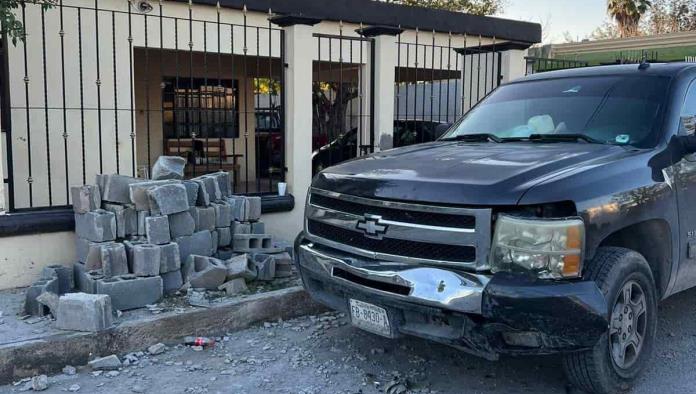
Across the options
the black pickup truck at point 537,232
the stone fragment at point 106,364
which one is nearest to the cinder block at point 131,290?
the stone fragment at point 106,364

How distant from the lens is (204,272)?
17.4 ft

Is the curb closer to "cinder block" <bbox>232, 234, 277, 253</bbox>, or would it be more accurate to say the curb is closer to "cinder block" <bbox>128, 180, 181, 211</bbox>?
"cinder block" <bbox>232, 234, 277, 253</bbox>

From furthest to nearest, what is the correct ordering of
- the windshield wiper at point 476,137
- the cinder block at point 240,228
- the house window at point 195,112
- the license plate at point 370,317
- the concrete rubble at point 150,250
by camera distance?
the house window at point 195,112 < the cinder block at point 240,228 < the concrete rubble at point 150,250 < the windshield wiper at point 476,137 < the license plate at point 370,317

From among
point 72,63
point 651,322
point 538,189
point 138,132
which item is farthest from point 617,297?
point 138,132

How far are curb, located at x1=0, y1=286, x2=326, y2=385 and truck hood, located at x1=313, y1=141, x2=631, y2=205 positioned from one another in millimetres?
1292

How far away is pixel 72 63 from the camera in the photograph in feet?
28.8

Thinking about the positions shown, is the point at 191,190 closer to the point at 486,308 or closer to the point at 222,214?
the point at 222,214

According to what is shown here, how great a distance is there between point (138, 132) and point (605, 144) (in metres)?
10.6

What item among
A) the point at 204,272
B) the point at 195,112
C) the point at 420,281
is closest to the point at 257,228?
the point at 204,272

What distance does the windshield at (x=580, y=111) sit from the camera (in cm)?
429

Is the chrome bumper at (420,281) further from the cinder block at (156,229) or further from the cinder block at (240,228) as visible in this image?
the cinder block at (240,228)

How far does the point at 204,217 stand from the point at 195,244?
0.27m

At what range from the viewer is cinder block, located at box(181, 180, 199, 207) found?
548 centimetres

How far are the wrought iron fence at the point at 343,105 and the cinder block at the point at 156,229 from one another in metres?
3.30
